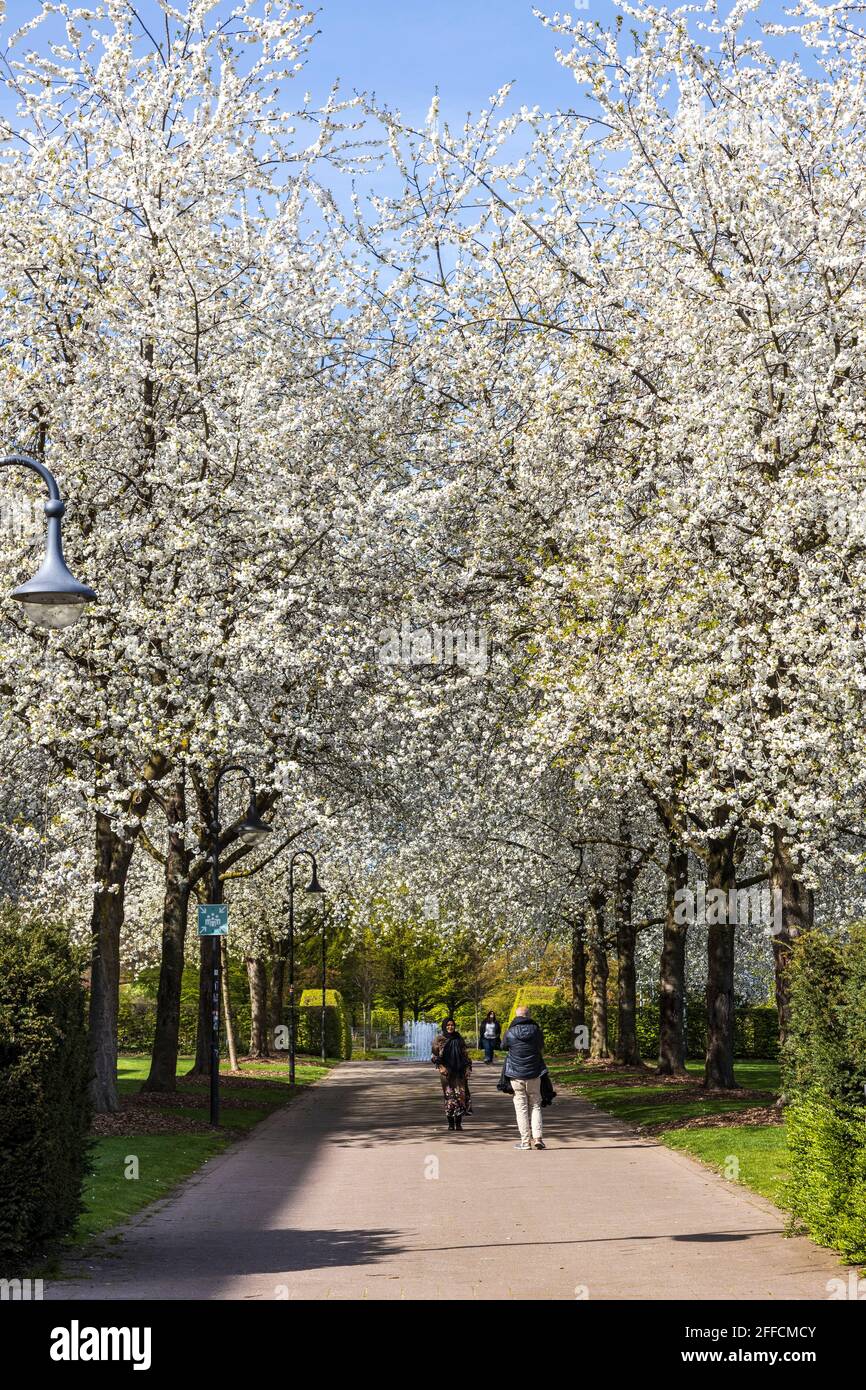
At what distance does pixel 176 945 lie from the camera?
83.3 ft

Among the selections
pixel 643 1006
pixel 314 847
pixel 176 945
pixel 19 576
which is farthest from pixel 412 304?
pixel 643 1006

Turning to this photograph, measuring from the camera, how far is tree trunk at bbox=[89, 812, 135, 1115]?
2097 cm

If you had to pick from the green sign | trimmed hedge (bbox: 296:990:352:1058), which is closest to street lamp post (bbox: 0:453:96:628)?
the green sign

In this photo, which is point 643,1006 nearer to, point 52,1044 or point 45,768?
point 45,768

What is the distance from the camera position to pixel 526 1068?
59.4 ft

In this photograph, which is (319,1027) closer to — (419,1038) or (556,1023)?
(556,1023)

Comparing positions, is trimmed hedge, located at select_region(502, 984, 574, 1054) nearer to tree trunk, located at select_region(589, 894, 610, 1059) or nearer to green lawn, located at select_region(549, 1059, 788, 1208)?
tree trunk, located at select_region(589, 894, 610, 1059)

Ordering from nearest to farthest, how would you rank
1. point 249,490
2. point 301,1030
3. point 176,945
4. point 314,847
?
point 249,490
point 176,945
point 314,847
point 301,1030

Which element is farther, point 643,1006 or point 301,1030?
point 301,1030

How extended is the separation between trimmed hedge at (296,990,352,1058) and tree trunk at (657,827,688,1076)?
24011mm

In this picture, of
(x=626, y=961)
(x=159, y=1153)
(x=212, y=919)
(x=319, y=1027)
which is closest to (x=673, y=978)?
(x=626, y=961)

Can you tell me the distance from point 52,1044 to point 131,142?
12.8 metres

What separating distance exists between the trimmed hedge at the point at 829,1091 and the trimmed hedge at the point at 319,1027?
42.3m

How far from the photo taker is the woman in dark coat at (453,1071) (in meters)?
21.8
